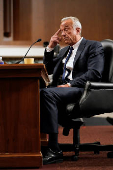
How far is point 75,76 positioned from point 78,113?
0.47 meters

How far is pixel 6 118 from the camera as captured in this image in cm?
184

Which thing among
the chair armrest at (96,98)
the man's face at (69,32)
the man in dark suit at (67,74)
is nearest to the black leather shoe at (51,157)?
the man in dark suit at (67,74)

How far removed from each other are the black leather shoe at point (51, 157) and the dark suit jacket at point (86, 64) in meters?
0.56

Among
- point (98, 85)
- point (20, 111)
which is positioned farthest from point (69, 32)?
point (20, 111)

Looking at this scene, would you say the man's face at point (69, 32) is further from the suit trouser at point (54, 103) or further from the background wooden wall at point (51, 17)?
the background wooden wall at point (51, 17)

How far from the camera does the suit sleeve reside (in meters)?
2.21

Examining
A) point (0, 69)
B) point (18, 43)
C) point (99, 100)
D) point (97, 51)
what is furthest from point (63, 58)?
point (18, 43)

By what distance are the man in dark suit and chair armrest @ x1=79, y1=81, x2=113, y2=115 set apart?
154mm

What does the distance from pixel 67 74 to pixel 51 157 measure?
0.79 metres

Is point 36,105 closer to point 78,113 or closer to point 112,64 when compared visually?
point 78,113

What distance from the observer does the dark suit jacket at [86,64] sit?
2.22 metres

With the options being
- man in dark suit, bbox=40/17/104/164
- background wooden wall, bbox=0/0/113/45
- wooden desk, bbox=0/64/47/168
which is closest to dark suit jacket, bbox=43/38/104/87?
man in dark suit, bbox=40/17/104/164

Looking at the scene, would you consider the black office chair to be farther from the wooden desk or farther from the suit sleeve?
the wooden desk

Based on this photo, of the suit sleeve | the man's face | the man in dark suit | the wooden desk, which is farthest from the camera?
the man's face
